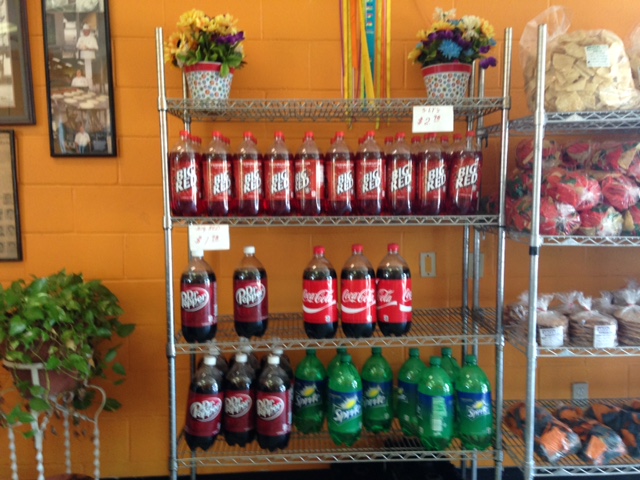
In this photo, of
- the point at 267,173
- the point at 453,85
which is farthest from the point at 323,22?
the point at 267,173

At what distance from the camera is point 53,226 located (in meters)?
2.08

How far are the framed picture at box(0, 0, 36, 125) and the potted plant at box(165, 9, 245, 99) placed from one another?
720 mm

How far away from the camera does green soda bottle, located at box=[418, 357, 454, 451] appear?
5.80ft

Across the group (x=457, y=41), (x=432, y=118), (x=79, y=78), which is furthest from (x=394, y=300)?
(x=79, y=78)

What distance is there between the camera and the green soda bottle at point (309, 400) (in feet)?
6.16

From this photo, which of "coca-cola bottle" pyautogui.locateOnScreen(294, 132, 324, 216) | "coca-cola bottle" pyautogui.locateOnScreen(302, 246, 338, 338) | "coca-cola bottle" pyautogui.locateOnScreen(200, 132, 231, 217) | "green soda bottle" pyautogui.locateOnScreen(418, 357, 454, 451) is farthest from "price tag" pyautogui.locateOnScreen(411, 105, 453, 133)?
"green soda bottle" pyautogui.locateOnScreen(418, 357, 454, 451)

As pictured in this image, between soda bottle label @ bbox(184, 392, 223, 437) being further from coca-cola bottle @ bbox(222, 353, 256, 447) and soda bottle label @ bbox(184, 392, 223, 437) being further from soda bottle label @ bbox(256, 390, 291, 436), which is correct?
soda bottle label @ bbox(256, 390, 291, 436)

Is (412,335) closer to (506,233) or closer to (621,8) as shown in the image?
(506,233)

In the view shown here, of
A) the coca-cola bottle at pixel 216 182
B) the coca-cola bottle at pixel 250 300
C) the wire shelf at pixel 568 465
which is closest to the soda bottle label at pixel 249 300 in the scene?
the coca-cola bottle at pixel 250 300

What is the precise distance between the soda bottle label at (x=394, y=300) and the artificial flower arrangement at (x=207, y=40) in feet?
3.29

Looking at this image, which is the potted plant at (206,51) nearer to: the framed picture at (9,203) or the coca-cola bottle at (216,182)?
the coca-cola bottle at (216,182)

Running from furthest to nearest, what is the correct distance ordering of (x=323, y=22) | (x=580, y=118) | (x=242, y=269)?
(x=323, y=22)
(x=242, y=269)
(x=580, y=118)

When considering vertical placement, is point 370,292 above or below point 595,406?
above

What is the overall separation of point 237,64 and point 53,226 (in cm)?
110
